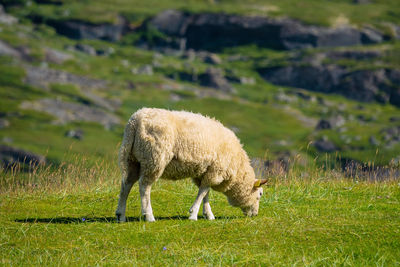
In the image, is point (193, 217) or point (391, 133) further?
point (391, 133)

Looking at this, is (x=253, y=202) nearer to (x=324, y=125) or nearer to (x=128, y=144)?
(x=128, y=144)

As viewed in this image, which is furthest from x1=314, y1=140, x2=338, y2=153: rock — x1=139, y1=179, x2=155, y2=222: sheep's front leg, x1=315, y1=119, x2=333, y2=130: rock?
x1=139, y1=179, x2=155, y2=222: sheep's front leg

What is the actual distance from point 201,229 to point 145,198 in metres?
1.62

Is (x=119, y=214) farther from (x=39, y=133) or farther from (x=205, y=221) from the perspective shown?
(x=39, y=133)

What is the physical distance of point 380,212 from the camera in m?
13.2

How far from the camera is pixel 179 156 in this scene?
1229cm

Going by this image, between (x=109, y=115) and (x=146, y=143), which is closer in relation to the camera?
(x=146, y=143)

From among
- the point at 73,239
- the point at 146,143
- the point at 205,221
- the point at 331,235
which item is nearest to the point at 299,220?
the point at 331,235

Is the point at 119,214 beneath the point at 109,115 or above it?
above

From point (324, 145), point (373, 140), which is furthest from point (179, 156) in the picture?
point (324, 145)

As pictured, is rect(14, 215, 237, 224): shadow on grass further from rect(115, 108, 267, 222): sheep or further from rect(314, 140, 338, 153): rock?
rect(314, 140, 338, 153): rock

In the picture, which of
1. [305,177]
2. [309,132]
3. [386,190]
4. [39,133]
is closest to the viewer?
[386,190]

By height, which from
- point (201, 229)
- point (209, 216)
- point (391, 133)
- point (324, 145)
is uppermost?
point (201, 229)

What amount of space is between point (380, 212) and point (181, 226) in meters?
5.08
